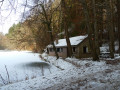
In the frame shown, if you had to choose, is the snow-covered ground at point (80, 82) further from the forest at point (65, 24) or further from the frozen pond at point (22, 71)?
the forest at point (65, 24)

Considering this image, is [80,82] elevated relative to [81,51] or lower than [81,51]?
lower

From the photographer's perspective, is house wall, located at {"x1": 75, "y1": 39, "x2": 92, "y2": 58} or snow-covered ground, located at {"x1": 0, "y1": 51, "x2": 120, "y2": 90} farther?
house wall, located at {"x1": 75, "y1": 39, "x2": 92, "y2": 58}

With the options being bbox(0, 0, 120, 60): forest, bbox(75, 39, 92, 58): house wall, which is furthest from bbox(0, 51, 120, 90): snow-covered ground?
bbox(75, 39, 92, 58): house wall

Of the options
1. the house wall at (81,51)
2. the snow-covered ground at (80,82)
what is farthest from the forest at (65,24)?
the snow-covered ground at (80,82)

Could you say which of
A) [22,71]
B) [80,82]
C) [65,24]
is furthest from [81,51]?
[80,82]

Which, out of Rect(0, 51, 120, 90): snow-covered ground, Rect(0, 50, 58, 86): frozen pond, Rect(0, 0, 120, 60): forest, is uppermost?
Rect(0, 0, 120, 60): forest

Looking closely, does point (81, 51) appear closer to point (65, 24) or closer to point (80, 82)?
point (65, 24)

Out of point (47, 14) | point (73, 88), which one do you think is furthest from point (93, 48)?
point (47, 14)

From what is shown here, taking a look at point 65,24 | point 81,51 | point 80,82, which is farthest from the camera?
point 81,51

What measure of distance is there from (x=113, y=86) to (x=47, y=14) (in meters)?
18.7

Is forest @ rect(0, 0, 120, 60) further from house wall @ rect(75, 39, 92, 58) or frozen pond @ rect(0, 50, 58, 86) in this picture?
frozen pond @ rect(0, 50, 58, 86)

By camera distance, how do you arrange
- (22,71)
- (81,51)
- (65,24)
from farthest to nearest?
(81,51)
(65,24)
(22,71)

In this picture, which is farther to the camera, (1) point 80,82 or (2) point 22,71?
(2) point 22,71

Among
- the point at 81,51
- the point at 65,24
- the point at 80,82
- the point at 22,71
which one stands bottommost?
the point at 22,71
